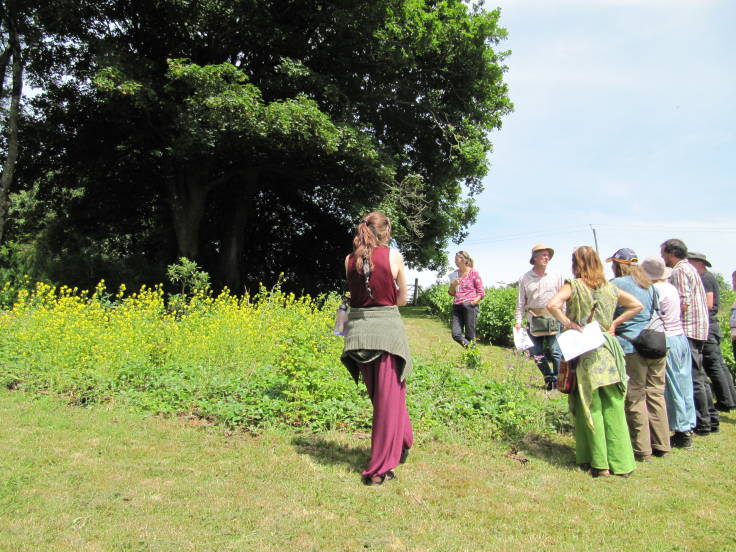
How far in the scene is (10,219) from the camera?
2012 cm

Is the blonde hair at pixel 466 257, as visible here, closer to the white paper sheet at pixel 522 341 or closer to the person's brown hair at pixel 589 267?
the white paper sheet at pixel 522 341

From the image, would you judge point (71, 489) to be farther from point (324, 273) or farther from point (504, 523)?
point (324, 273)

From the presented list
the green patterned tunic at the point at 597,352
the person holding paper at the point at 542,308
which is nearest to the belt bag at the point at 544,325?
the person holding paper at the point at 542,308

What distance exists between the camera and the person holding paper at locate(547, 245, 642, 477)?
3977 mm

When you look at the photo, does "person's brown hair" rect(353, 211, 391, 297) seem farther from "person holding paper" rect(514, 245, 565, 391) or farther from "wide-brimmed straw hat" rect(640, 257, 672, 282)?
"person holding paper" rect(514, 245, 565, 391)

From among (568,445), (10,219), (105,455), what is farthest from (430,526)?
(10,219)

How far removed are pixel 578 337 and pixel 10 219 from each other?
74.0 feet

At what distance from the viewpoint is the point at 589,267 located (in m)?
4.18

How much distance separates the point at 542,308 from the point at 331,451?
11.7 feet

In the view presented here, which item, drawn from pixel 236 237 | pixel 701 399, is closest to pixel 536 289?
pixel 701 399

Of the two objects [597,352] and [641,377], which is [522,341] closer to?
[641,377]

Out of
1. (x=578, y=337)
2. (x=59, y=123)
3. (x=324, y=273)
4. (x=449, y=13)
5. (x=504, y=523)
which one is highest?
(x=449, y=13)

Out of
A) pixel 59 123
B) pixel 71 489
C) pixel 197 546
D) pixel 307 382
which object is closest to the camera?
pixel 197 546

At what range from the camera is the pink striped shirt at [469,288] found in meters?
8.09
